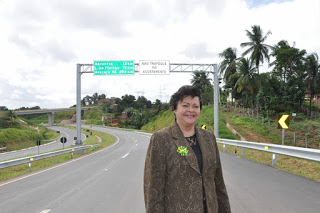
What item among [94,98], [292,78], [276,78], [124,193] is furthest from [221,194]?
[94,98]

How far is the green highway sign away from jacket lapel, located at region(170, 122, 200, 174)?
19479 mm

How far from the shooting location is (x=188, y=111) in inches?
98.5

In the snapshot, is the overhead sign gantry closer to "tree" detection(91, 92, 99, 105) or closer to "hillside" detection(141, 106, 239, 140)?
"hillside" detection(141, 106, 239, 140)

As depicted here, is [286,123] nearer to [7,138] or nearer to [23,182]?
[23,182]

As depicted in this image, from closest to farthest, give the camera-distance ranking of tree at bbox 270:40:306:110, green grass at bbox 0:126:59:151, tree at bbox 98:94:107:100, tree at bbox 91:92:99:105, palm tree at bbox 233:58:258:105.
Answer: palm tree at bbox 233:58:258:105
tree at bbox 270:40:306:110
green grass at bbox 0:126:59:151
tree at bbox 98:94:107:100
tree at bbox 91:92:99:105

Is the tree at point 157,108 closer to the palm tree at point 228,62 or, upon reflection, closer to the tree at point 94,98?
the palm tree at point 228,62

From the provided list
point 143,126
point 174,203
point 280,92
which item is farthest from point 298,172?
point 143,126

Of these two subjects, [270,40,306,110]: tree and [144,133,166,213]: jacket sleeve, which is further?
[270,40,306,110]: tree

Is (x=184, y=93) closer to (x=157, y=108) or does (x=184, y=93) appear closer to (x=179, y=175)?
(x=179, y=175)

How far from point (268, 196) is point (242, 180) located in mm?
1807

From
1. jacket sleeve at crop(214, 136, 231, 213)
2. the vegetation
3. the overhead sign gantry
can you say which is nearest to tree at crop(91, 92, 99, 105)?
the vegetation

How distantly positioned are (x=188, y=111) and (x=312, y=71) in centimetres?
5043

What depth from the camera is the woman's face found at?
97.7 inches

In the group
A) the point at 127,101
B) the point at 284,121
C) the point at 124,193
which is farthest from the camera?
the point at 127,101
